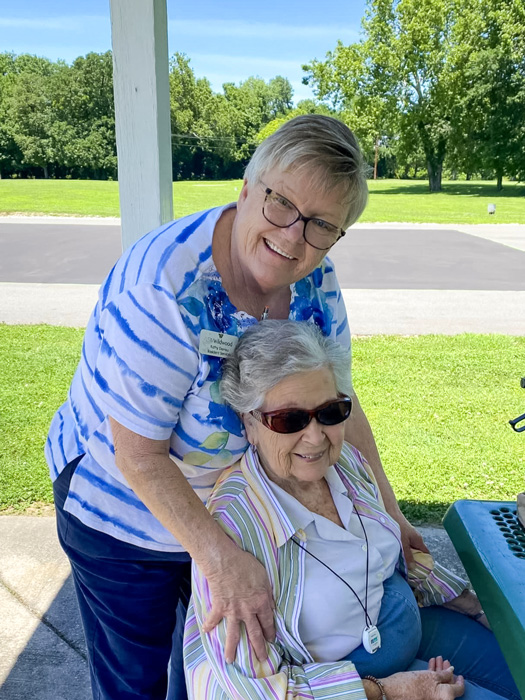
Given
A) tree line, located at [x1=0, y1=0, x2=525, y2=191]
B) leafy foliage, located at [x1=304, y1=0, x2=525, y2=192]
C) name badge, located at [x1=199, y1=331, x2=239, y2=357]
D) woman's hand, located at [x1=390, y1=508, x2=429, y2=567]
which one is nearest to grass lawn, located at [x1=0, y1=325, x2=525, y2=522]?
woman's hand, located at [x1=390, y1=508, x2=429, y2=567]

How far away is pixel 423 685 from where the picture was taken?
4.78 feet

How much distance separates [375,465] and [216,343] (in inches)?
30.6

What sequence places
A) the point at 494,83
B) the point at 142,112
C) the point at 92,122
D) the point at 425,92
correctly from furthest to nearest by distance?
1. the point at 92,122
2. the point at 425,92
3. the point at 494,83
4. the point at 142,112

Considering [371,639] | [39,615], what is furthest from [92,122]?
[371,639]

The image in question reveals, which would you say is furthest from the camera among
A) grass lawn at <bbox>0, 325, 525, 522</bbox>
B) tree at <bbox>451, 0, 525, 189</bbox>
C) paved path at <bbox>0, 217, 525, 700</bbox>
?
tree at <bbox>451, 0, 525, 189</bbox>

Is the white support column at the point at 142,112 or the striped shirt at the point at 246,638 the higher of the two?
the white support column at the point at 142,112

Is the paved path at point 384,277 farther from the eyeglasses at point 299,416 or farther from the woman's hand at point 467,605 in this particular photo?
the eyeglasses at point 299,416

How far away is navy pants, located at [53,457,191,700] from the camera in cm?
161

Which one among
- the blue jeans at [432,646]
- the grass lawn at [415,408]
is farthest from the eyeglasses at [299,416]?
the grass lawn at [415,408]

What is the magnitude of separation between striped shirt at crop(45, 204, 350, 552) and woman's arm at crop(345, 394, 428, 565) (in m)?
0.31

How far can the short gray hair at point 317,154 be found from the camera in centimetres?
135

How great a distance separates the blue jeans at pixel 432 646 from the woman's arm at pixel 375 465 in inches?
7.5

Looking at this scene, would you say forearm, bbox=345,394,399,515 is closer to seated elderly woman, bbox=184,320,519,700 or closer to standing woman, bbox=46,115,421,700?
seated elderly woman, bbox=184,320,519,700

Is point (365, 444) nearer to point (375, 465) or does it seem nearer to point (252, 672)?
point (375, 465)
